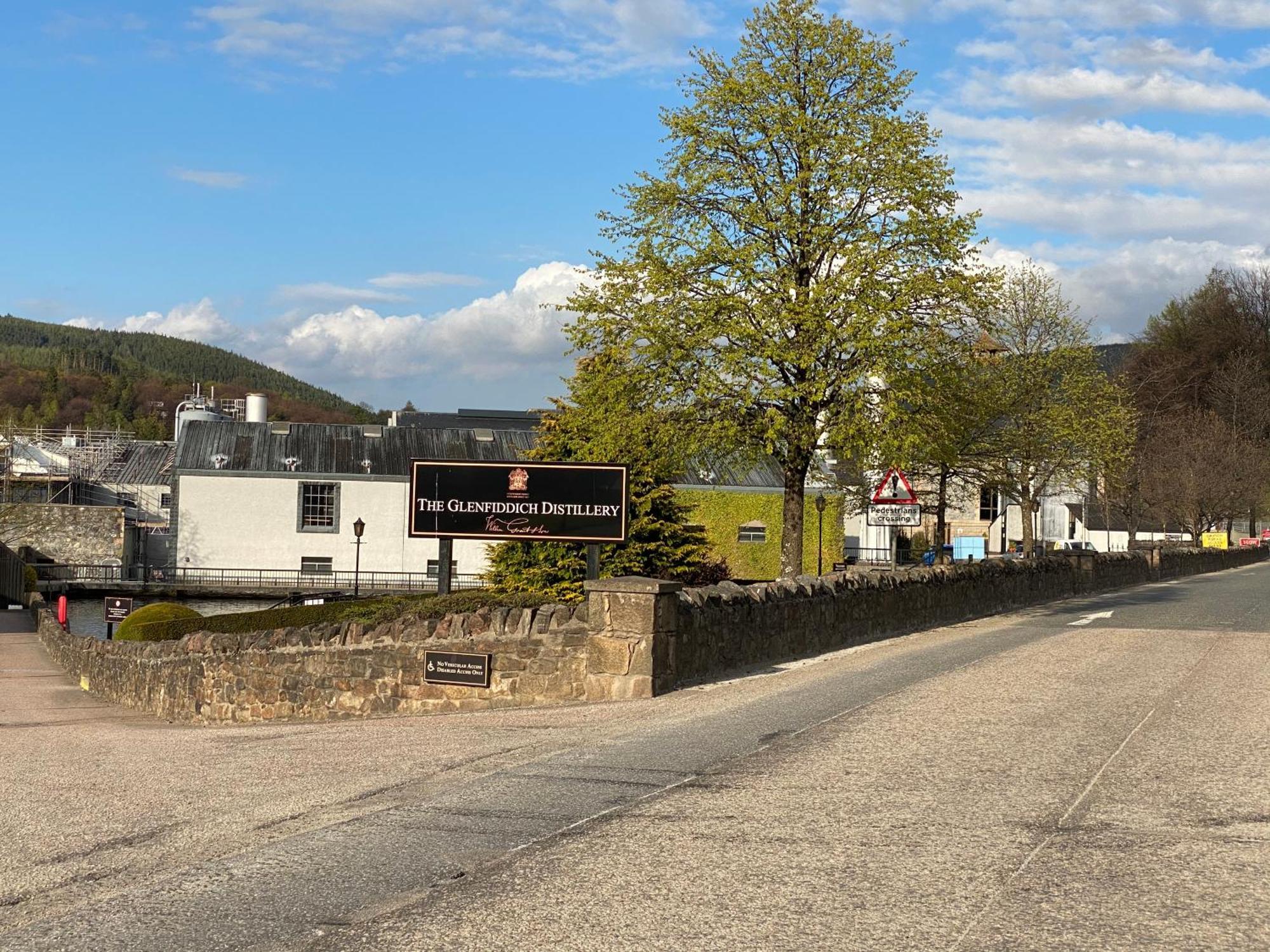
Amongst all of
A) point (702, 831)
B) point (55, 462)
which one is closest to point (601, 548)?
point (702, 831)

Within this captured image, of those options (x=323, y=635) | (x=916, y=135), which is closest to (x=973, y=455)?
(x=916, y=135)

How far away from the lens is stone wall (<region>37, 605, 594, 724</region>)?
45.6ft

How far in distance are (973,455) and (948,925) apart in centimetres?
2430

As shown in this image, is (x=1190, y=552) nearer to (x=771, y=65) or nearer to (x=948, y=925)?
(x=771, y=65)

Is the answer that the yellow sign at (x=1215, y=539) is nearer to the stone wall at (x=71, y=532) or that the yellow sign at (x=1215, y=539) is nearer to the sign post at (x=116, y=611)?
the stone wall at (x=71, y=532)

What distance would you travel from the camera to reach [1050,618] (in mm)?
23938

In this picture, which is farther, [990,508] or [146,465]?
[990,508]

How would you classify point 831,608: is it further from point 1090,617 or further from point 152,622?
point 152,622

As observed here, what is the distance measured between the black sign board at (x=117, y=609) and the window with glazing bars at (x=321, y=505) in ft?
73.0

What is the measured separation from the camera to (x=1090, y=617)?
2403 centimetres

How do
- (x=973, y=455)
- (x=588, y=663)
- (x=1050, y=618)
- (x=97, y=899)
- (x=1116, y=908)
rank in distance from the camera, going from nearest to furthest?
(x=1116, y=908) < (x=97, y=899) < (x=588, y=663) < (x=1050, y=618) < (x=973, y=455)

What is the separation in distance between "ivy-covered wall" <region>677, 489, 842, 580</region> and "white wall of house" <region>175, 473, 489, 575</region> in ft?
33.3

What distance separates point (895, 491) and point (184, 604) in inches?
1394

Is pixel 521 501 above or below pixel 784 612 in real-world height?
above
